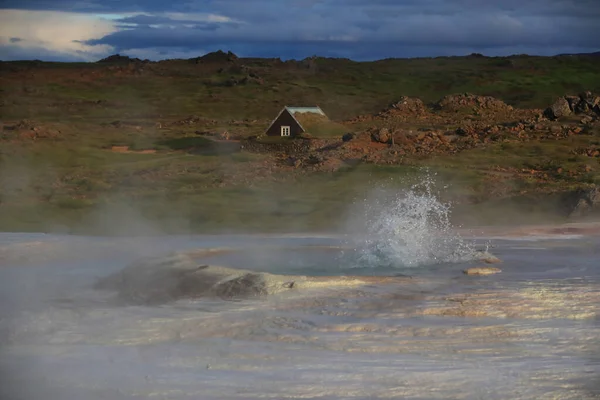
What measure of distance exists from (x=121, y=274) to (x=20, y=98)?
38.8 m

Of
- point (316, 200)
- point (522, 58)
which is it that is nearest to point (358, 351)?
point (316, 200)

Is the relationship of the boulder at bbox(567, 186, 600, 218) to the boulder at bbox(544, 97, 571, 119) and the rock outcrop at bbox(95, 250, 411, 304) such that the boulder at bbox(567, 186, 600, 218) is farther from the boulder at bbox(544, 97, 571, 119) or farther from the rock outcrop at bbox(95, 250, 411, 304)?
the boulder at bbox(544, 97, 571, 119)

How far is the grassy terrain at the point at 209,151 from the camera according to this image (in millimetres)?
21281

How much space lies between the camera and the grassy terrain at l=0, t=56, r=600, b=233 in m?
21.3

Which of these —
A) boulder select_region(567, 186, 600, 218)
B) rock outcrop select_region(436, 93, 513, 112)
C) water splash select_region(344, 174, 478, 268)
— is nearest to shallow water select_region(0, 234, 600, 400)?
water splash select_region(344, 174, 478, 268)

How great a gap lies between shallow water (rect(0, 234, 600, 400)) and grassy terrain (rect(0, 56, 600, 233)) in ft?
23.8

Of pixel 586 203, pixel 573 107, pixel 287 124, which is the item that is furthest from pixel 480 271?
pixel 287 124

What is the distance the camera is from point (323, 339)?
9.93 metres

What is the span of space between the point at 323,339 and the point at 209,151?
2280 centimetres

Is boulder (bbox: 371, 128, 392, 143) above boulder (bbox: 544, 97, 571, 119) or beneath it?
beneath

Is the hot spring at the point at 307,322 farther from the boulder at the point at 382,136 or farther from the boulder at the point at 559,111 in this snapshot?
the boulder at the point at 559,111

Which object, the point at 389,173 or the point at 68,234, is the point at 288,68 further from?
the point at 68,234

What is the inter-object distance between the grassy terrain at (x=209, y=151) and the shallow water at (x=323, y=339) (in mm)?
7269

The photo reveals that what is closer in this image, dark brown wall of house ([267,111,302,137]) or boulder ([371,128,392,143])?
boulder ([371,128,392,143])
